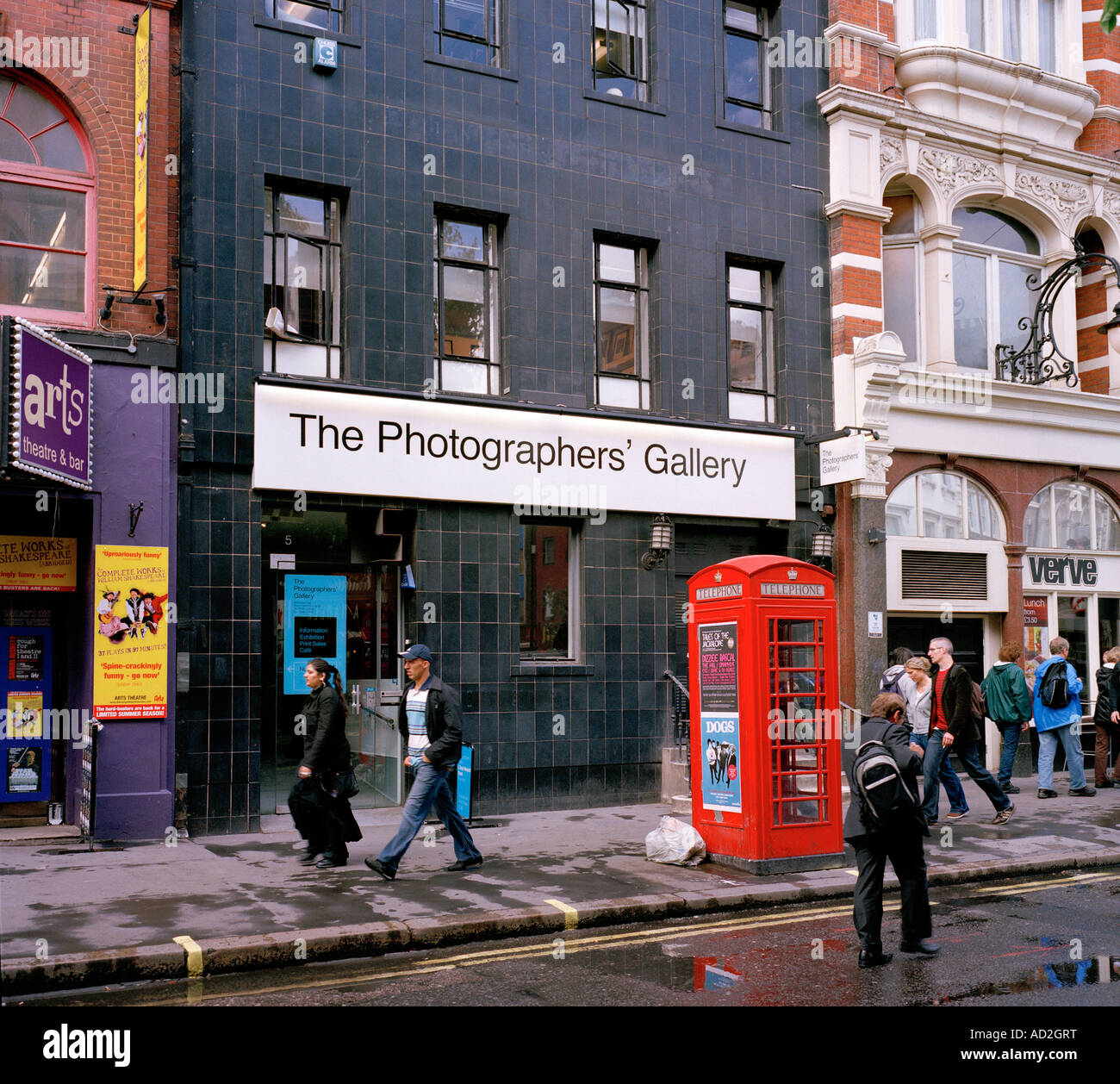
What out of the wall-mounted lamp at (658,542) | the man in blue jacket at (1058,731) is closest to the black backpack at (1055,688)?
the man in blue jacket at (1058,731)

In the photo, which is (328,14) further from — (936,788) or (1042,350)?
(1042,350)

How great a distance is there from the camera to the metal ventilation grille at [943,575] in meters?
17.3

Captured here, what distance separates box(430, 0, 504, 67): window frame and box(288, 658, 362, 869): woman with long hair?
817 cm

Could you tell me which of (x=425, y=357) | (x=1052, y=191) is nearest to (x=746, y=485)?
(x=425, y=357)

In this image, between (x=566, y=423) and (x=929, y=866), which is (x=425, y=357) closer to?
(x=566, y=423)

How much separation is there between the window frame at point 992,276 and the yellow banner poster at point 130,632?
41.3 ft

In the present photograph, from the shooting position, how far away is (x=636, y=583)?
49.3 ft

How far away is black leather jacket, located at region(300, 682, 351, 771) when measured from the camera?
10.6 meters

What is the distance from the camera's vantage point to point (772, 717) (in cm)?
1032

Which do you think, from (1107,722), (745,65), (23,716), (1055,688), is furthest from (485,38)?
(1107,722)

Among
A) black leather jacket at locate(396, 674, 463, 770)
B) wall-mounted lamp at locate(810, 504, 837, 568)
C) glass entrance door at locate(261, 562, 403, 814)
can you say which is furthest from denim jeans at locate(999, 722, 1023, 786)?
black leather jacket at locate(396, 674, 463, 770)

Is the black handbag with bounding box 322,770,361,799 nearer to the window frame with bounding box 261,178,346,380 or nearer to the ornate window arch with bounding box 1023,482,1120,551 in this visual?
the window frame with bounding box 261,178,346,380

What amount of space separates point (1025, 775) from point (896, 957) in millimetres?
11371

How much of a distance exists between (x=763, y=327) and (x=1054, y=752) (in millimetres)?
7083
